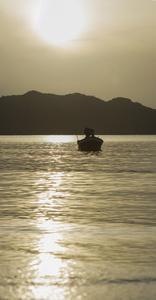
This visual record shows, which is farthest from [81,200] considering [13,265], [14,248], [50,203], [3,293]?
[3,293]

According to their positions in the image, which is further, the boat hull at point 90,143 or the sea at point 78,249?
the boat hull at point 90,143

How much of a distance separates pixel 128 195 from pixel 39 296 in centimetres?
1796

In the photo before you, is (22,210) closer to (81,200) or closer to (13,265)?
(81,200)

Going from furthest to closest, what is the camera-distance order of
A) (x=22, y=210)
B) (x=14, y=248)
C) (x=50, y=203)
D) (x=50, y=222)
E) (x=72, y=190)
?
(x=72, y=190) → (x=50, y=203) → (x=22, y=210) → (x=50, y=222) → (x=14, y=248)

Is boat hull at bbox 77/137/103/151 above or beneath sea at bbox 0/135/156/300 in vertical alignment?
above

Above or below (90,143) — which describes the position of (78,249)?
below

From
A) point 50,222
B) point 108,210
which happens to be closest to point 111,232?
point 50,222

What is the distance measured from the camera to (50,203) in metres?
23.6

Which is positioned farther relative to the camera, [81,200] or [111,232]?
[81,200]

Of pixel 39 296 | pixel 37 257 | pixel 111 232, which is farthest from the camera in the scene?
pixel 111 232

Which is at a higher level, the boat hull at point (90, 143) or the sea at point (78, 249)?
the boat hull at point (90, 143)

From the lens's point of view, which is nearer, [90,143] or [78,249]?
[78,249]

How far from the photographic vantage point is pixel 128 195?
26.8 metres

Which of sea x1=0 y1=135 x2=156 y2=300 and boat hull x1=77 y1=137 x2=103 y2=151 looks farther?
boat hull x1=77 y1=137 x2=103 y2=151
